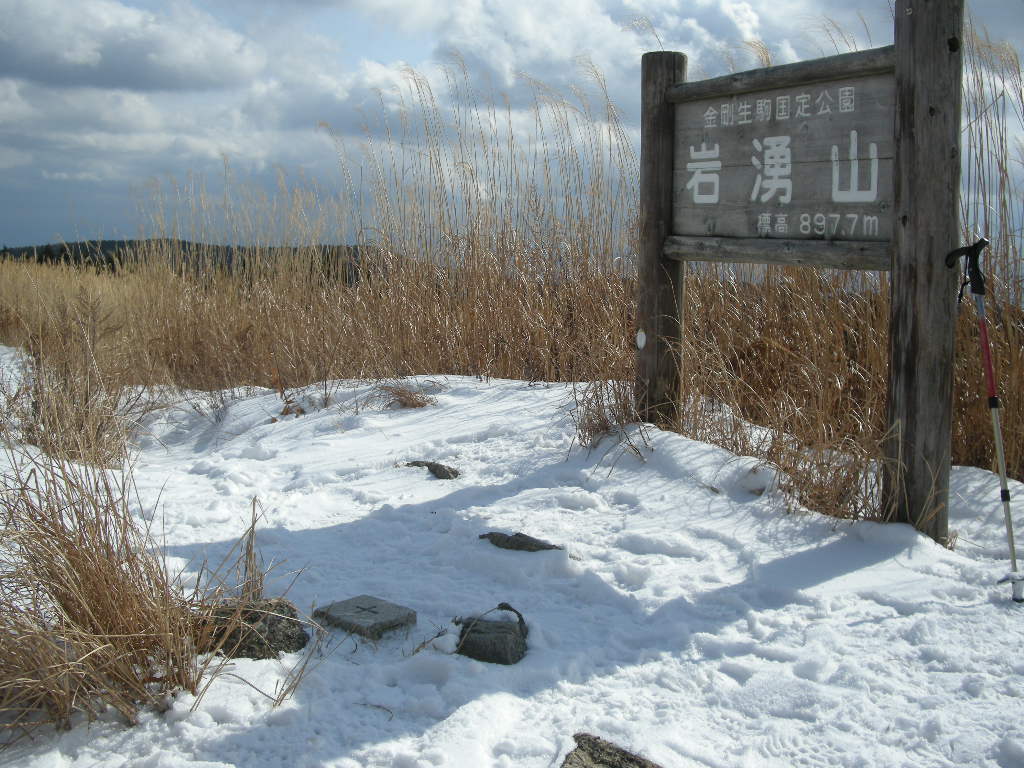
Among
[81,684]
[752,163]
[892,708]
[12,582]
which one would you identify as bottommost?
[892,708]

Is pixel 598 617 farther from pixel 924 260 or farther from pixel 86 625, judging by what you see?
pixel 924 260

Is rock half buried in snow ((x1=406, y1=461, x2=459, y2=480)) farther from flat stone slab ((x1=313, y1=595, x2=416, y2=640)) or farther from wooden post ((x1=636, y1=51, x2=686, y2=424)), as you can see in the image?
flat stone slab ((x1=313, y1=595, x2=416, y2=640))

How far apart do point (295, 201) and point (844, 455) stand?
17.8 ft

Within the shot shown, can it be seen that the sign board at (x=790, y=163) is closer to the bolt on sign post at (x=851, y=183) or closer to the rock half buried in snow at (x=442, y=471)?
the bolt on sign post at (x=851, y=183)

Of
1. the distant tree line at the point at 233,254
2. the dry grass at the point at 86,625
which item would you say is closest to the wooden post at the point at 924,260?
the dry grass at the point at 86,625

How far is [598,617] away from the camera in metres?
2.56

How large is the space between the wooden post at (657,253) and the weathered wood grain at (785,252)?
0.11m

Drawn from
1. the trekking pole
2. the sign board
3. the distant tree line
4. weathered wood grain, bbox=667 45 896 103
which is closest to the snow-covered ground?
the trekking pole

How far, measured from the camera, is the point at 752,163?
11.7 ft

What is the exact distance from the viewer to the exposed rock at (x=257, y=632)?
86.4 inches

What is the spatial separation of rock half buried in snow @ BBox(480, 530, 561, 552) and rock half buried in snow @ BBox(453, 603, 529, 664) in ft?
1.84

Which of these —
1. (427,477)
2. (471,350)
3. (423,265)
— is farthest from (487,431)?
(423,265)

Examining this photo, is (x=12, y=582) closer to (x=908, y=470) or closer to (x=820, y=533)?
(x=820, y=533)

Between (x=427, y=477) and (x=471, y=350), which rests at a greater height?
(x=471, y=350)
